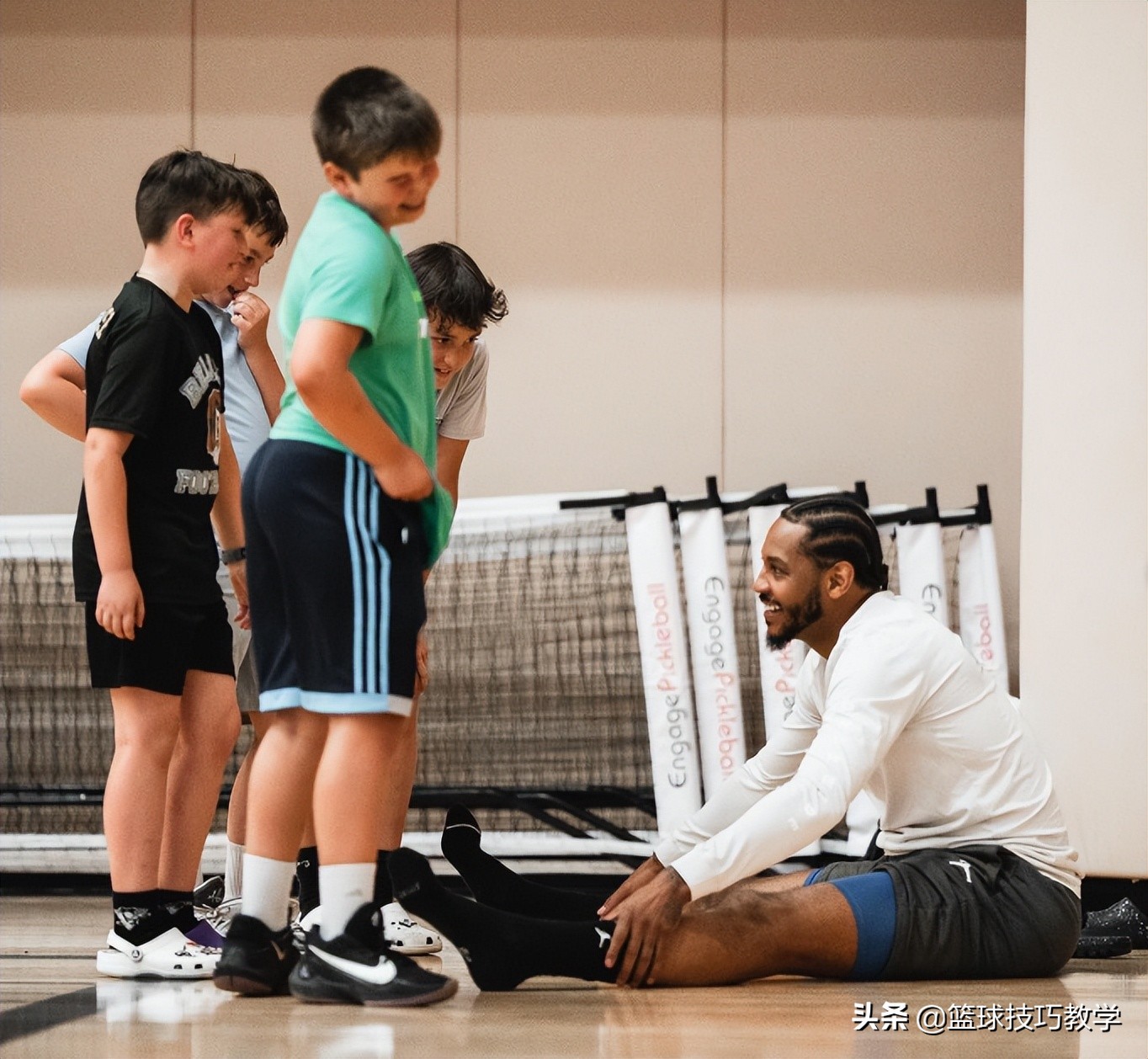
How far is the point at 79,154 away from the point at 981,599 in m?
3.28

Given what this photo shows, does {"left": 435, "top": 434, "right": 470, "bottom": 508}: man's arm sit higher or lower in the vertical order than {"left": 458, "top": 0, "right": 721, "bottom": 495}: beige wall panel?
lower

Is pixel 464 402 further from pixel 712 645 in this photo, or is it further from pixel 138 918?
pixel 712 645

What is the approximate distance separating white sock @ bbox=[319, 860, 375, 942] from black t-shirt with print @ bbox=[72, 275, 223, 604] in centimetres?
64

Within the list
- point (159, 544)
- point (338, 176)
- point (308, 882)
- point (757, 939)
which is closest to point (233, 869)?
point (308, 882)

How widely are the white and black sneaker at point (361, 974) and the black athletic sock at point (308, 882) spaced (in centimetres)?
66

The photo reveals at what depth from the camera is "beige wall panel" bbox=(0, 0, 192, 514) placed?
15.5ft

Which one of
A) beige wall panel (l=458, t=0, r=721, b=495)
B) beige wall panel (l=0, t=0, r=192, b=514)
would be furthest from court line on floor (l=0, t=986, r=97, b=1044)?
beige wall panel (l=0, t=0, r=192, b=514)

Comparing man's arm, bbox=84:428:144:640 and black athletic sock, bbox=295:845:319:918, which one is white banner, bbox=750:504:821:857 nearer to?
black athletic sock, bbox=295:845:319:918

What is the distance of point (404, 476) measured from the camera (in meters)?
1.81

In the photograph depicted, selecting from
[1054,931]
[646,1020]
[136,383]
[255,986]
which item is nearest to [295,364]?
[136,383]

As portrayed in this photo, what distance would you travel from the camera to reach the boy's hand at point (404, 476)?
181 cm

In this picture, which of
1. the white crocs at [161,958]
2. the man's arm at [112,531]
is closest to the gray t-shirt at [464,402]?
the man's arm at [112,531]

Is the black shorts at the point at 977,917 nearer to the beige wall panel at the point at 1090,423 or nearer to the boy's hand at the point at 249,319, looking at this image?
Result: the beige wall panel at the point at 1090,423

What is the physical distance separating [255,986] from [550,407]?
3.00 m
